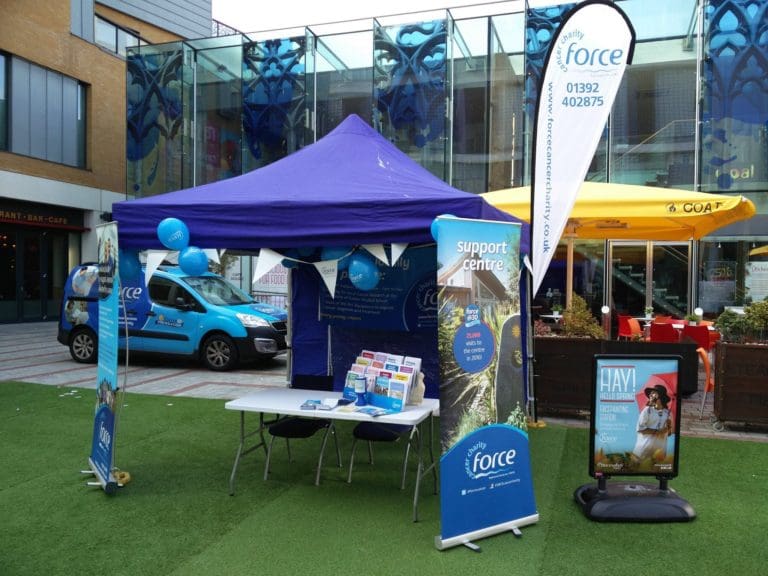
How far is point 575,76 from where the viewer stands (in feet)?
17.9

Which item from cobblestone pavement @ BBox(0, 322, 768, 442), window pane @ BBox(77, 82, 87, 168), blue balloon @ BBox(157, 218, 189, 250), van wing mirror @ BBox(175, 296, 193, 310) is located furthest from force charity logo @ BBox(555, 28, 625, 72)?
window pane @ BBox(77, 82, 87, 168)

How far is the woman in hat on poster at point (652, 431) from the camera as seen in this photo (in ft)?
13.9

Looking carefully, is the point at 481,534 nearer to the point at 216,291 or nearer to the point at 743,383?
the point at 743,383

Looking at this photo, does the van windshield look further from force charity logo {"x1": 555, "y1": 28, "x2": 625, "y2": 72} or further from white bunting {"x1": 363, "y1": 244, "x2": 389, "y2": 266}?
force charity logo {"x1": 555, "y1": 28, "x2": 625, "y2": 72}

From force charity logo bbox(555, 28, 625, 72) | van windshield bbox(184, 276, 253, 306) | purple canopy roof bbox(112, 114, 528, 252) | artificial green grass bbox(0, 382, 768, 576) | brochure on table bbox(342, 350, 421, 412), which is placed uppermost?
force charity logo bbox(555, 28, 625, 72)

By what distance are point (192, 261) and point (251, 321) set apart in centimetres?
610

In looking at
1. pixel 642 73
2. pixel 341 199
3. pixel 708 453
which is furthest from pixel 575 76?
pixel 642 73

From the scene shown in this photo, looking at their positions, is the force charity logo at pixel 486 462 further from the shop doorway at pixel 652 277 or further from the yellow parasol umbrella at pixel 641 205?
the shop doorway at pixel 652 277

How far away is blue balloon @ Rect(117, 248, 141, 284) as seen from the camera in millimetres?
4668

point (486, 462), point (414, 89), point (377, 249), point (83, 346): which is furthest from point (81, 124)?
point (486, 462)

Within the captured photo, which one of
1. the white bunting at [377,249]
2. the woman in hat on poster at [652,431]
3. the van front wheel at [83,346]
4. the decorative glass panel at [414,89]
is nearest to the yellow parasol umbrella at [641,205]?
the white bunting at [377,249]

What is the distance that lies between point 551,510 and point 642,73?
39.4 ft

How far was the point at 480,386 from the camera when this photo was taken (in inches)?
151

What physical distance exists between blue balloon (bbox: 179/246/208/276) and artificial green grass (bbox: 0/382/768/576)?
1.69 meters
